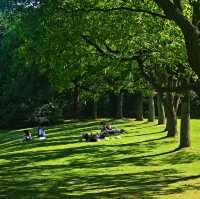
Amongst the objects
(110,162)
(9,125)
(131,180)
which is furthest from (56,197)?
(9,125)

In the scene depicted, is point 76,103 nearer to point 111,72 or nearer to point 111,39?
point 111,72

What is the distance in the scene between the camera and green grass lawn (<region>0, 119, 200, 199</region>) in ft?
66.7

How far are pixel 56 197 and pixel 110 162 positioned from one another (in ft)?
36.6

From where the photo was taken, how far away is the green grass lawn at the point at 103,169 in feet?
66.7

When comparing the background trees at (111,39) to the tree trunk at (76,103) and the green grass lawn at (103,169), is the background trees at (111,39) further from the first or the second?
the tree trunk at (76,103)

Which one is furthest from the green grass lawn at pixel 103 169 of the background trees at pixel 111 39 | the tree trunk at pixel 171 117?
the background trees at pixel 111 39

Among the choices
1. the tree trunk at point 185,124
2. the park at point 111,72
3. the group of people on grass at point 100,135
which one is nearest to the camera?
the park at point 111,72

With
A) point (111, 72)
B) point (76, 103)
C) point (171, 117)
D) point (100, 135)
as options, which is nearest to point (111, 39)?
point (111, 72)

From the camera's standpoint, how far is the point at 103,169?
27.6 metres

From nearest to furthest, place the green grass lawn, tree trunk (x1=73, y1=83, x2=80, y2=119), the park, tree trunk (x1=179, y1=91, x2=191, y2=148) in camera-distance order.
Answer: the park → the green grass lawn → tree trunk (x1=179, y1=91, x2=191, y2=148) → tree trunk (x1=73, y1=83, x2=80, y2=119)

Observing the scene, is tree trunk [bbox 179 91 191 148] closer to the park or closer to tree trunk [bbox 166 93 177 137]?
the park

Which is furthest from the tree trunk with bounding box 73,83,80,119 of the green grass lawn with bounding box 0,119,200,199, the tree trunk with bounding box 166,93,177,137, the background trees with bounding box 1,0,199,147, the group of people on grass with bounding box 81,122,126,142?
the background trees with bounding box 1,0,199,147

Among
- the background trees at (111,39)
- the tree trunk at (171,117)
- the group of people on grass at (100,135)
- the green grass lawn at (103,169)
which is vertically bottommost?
the green grass lawn at (103,169)

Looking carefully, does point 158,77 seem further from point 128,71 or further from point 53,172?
point 53,172
